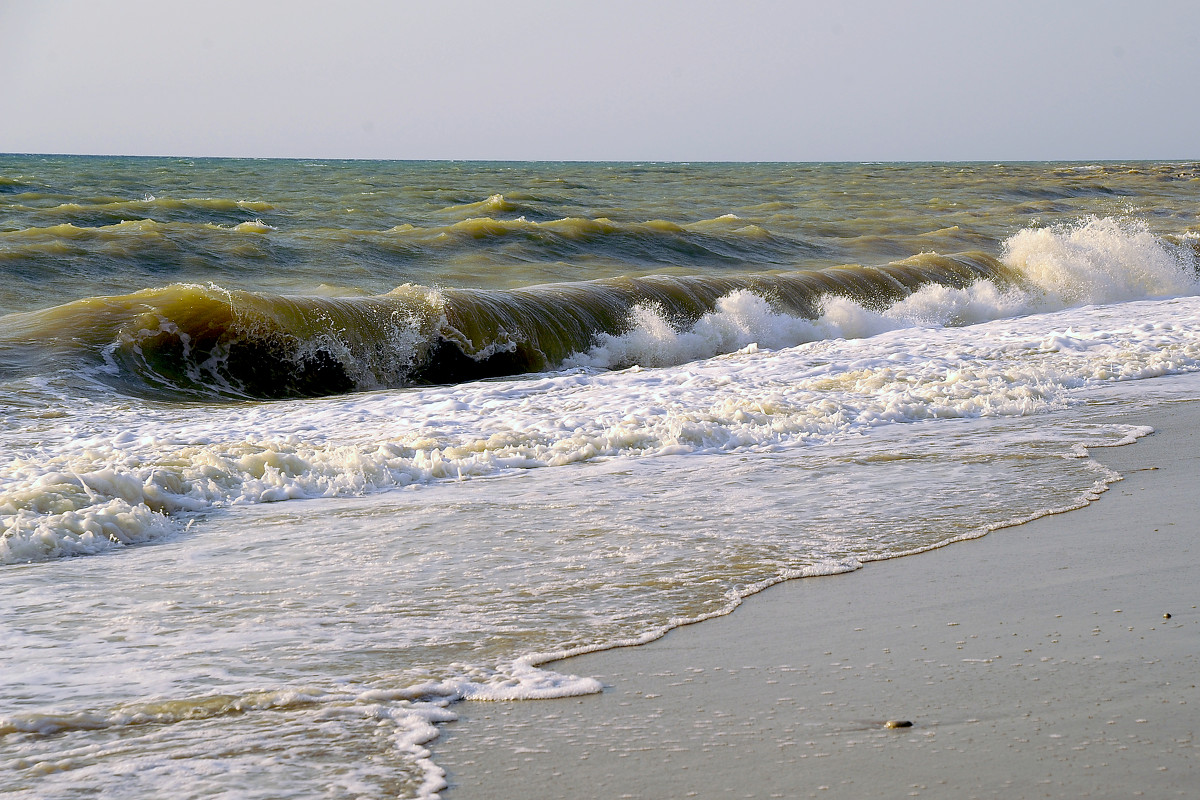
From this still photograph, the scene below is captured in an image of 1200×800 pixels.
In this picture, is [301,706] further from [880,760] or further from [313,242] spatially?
[313,242]

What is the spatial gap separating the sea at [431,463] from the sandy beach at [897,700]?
0.17 meters

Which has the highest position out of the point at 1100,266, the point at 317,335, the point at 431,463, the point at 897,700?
the point at 1100,266

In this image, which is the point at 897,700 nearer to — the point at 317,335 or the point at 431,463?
the point at 431,463

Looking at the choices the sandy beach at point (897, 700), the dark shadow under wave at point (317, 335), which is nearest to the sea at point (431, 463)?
the dark shadow under wave at point (317, 335)

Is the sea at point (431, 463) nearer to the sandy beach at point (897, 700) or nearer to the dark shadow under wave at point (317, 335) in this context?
the dark shadow under wave at point (317, 335)

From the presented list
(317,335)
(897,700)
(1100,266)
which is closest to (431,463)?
(897,700)

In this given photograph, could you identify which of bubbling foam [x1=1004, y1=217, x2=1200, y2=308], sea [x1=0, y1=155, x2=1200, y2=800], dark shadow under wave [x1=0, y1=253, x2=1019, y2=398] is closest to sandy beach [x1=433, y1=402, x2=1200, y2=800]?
sea [x1=0, y1=155, x2=1200, y2=800]

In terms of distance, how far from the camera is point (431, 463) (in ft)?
20.5

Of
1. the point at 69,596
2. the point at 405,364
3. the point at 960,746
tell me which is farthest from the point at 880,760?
the point at 405,364

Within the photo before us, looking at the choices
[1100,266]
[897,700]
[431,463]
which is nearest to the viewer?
[897,700]

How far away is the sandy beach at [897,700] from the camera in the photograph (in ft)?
7.98

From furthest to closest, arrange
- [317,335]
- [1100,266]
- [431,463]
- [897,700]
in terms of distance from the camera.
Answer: [1100,266] → [317,335] → [431,463] → [897,700]

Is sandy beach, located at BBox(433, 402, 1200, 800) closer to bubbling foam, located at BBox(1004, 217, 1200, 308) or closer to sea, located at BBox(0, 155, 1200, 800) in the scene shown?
sea, located at BBox(0, 155, 1200, 800)

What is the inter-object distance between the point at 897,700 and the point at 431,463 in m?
3.89
